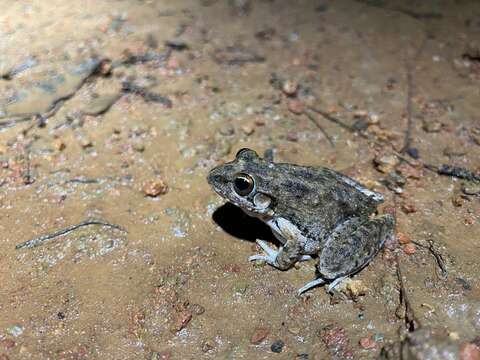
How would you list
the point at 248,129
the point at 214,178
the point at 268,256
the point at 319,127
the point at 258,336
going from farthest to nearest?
the point at 319,127, the point at 248,129, the point at 268,256, the point at 214,178, the point at 258,336

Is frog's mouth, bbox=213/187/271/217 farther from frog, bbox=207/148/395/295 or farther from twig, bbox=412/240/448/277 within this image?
twig, bbox=412/240/448/277

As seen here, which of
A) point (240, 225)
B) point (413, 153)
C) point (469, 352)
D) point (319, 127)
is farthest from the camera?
point (319, 127)

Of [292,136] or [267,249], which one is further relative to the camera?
[292,136]

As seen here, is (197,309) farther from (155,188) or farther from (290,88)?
(290,88)

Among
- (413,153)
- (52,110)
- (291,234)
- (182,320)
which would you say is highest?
(52,110)

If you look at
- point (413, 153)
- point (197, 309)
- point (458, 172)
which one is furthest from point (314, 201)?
point (458, 172)

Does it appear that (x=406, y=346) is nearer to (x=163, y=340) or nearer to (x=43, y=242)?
(x=163, y=340)

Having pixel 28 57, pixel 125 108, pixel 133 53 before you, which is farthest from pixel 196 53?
pixel 28 57
